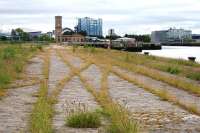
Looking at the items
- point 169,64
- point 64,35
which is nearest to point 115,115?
point 169,64

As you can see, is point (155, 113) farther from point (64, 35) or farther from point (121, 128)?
point (64, 35)

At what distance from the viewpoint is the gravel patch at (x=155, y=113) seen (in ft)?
32.8

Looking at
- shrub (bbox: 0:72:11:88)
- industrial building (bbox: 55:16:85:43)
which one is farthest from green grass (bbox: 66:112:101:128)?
industrial building (bbox: 55:16:85:43)

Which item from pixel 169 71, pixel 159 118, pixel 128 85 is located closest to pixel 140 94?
pixel 128 85

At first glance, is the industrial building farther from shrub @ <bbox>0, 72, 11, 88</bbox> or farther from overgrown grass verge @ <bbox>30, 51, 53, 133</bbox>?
overgrown grass verge @ <bbox>30, 51, 53, 133</bbox>

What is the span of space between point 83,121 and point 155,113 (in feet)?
7.66

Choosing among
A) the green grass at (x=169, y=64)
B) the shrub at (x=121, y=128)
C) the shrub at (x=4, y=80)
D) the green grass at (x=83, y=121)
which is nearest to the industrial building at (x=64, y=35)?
the green grass at (x=169, y=64)

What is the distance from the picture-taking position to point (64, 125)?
10.0 m

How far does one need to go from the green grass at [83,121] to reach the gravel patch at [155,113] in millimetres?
881

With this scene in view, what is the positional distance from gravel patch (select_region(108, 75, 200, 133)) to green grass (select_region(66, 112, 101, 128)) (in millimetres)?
881

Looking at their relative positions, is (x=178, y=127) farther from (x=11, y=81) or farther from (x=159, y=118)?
(x=11, y=81)

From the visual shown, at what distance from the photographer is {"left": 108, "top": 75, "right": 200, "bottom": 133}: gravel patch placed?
32.8ft

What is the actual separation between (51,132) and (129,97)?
233 inches

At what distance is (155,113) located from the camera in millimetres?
11750
